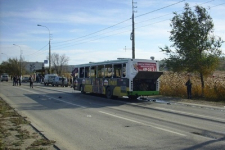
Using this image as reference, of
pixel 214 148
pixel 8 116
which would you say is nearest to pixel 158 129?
pixel 214 148

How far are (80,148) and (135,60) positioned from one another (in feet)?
40.6

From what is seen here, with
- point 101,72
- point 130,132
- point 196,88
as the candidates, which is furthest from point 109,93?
point 130,132

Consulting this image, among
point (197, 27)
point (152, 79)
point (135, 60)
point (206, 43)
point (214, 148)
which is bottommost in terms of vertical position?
point (214, 148)

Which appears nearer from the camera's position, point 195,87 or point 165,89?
point 195,87

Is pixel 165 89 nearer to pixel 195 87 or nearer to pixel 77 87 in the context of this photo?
pixel 195 87

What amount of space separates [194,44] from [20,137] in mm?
17335

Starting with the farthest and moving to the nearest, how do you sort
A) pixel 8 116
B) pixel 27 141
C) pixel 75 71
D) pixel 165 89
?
1. pixel 75 71
2. pixel 165 89
3. pixel 8 116
4. pixel 27 141

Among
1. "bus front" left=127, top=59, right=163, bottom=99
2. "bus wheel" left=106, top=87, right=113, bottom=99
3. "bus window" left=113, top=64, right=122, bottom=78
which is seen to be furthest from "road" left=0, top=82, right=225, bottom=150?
"bus wheel" left=106, top=87, right=113, bottom=99

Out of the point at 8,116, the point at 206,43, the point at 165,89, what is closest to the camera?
the point at 8,116

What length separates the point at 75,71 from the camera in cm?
2644

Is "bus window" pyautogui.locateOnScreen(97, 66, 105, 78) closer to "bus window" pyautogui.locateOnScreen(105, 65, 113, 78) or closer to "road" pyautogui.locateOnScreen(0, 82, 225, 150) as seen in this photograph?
"bus window" pyautogui.locateOnScreen(105, 65, 113, 78)

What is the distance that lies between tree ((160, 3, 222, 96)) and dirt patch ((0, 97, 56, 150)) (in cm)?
1509

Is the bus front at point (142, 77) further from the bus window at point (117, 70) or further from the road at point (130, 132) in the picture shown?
the road at point (130, 132)

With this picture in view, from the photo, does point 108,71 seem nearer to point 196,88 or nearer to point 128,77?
point 128,77
